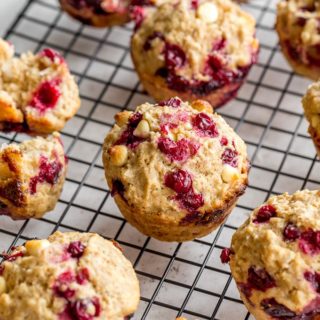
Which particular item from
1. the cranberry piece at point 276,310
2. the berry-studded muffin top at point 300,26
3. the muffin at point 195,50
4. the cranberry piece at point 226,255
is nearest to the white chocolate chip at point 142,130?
the muffin at point 195,50

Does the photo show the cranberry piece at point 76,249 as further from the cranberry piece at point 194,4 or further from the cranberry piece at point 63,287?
the cranberry piece at point 194,4

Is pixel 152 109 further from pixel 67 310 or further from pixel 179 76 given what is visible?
pixel 67 310

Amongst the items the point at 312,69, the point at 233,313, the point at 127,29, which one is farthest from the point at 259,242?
the point at 127,29

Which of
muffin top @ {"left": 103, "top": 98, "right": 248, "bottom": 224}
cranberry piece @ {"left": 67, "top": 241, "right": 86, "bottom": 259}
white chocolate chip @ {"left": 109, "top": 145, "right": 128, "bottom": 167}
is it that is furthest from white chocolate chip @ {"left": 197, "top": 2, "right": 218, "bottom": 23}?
cranberry piece @ {"left": 67, "top": 241, "right": 86, "bottom": 259}

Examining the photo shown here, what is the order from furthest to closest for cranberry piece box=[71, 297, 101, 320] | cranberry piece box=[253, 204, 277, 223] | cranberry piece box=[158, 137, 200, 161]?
1. cranberry piece box=[158, 137, 200, 161]
2. cranberry piece box=[253, 204, 277, 223]
3. cranberry piece box=[71, 297, 101, 320]

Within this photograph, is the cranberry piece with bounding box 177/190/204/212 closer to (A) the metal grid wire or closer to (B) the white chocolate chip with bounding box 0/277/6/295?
(A) the metal grid wire

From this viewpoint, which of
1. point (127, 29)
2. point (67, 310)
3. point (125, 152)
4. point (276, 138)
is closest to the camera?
point (67, 310)

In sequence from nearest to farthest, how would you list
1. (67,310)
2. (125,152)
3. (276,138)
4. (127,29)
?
(67,310) → (125,152) → (276,138) → (127,29)
